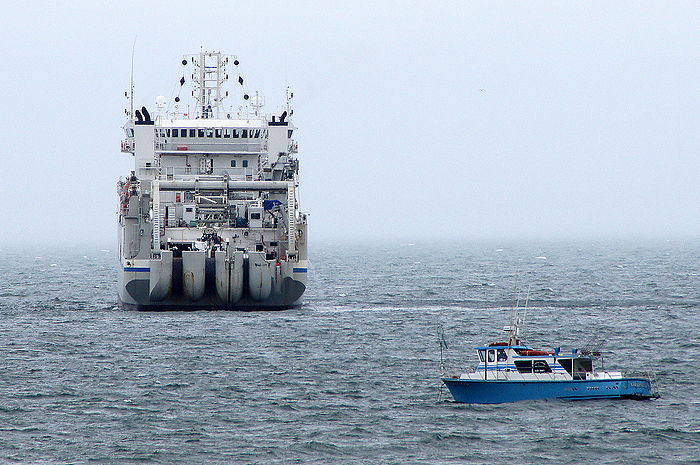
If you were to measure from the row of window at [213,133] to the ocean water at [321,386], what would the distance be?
1230cm

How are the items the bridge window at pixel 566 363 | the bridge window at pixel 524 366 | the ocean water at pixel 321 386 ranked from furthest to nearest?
the bridge window at pixel 524 366, the bridge window at pixel 566 363, the ocean water at pixel 321 386

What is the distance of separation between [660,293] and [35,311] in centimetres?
4695

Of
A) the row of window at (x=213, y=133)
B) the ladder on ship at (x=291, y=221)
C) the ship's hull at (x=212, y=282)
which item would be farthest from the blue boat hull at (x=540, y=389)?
the row of window at (x=213, y=133)

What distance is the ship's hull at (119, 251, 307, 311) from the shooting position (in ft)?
220

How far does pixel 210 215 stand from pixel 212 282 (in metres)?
6.08

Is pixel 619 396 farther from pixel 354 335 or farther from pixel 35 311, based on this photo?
pixel 35 311

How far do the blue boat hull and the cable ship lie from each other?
94.0ft

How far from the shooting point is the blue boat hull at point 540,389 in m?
40.2

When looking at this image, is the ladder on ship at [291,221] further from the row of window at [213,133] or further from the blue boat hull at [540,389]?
the blue boat hull at [540,389]

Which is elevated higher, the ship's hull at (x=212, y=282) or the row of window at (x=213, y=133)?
the row of window at (x=213, y=133)

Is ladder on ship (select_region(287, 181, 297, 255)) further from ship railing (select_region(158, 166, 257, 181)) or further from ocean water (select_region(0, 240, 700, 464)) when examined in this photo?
ship railing (select_region(158, 166, 257, 181))

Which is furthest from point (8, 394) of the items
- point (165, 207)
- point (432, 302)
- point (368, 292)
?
point (368, 292)

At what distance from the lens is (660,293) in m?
91.6

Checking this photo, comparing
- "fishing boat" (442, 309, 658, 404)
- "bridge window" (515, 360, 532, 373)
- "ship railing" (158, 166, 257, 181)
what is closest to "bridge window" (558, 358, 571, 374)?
"fishing boat" (442, 309, 658, 404)
